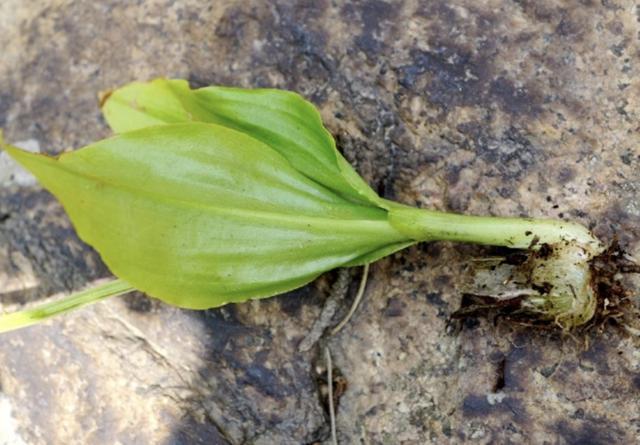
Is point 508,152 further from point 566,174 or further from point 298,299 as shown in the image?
point 298,299

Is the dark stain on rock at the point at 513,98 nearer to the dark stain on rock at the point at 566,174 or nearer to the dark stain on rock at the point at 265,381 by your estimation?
the dark stain on rock at the point at 566,174

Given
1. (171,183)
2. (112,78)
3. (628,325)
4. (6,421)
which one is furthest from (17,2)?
(628,325)

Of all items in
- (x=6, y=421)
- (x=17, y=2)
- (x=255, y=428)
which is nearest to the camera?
(x=255, y=428)

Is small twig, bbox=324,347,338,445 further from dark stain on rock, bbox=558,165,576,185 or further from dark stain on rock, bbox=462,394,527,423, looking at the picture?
dark stain on rock, bbox=558,165,576,185

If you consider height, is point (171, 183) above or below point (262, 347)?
above

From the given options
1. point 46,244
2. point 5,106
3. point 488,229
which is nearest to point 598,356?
point 488,229

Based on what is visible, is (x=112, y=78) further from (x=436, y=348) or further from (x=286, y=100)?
(x=436, y=348)

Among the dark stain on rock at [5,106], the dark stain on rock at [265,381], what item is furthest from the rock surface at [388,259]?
the dark stain on rock at [5,106]

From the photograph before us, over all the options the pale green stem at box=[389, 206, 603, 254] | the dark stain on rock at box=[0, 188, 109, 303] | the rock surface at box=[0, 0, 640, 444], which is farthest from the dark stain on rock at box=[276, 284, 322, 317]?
the dark stain on rock at box=[0, 188, 109, 303]

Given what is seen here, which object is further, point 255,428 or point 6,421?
point 6,421
